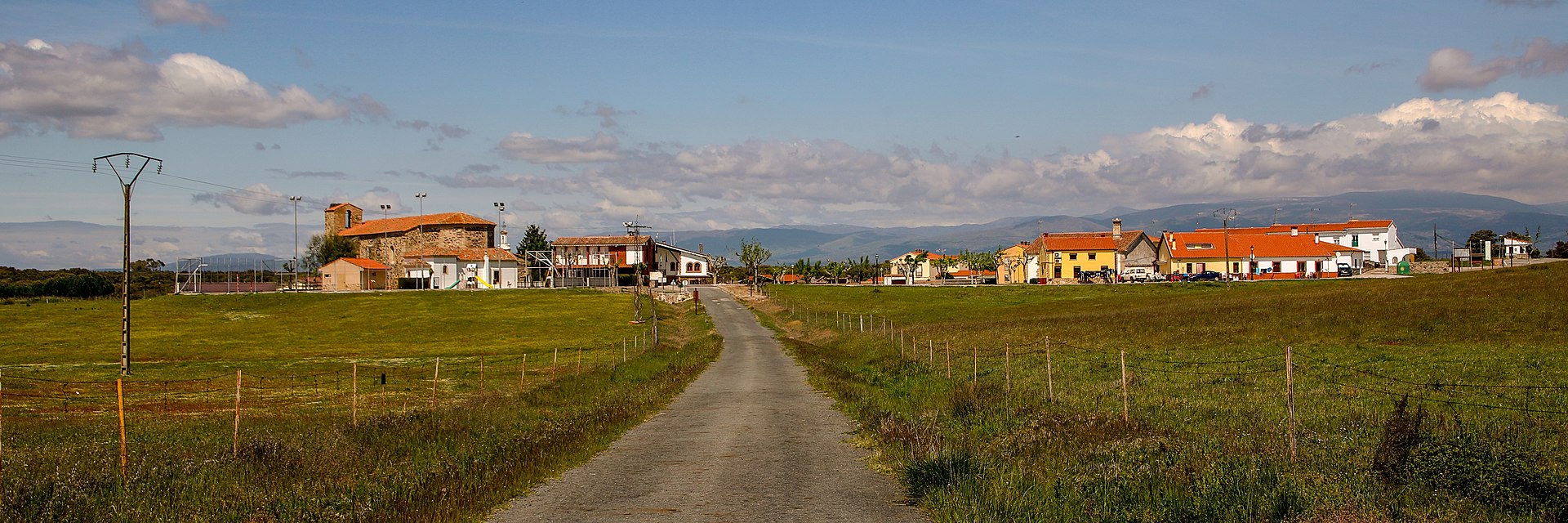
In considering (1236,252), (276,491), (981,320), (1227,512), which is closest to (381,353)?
(981,320)

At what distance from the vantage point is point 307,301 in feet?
314

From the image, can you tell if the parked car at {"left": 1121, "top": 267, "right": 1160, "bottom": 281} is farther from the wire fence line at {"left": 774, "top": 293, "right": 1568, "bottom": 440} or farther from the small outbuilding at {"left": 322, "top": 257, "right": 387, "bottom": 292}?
the small outbuilding at {"left": 322, "top": 257, "right": 387, "bottom": 292}

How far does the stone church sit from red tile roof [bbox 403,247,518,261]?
9.54 ft

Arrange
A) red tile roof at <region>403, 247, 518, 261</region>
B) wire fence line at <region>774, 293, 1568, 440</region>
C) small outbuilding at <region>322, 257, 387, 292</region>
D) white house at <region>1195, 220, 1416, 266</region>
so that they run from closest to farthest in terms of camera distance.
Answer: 1. wire fence line at <region>774, 293, 1568, 440</region>
2. small outbuilding at <region>322, 257, 387, 292</region>
3. red tile roof at <region>403, 247, 518, 261</region>
4. white house at <region>1195, 220, 1416, 266</region>

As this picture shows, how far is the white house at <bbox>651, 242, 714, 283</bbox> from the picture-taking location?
A: 478 ft

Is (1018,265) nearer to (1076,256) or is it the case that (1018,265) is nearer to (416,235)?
(1076,256)

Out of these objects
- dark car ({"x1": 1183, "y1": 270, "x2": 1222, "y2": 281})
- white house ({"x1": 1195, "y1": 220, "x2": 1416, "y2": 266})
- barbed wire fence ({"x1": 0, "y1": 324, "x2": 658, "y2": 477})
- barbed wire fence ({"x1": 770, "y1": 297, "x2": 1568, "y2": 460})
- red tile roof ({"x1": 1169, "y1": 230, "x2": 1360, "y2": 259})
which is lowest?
barbed wire fence ({"x1": 0, "y1": 324, "x2": 658, "y2": 477})

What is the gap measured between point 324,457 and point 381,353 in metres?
42.6

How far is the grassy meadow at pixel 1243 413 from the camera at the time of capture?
37.8ft

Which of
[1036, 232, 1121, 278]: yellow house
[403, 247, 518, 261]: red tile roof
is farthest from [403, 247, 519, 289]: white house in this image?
[1036, 232, 1121, 278]: yellow house

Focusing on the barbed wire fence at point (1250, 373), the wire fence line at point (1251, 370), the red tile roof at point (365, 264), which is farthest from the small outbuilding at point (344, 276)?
the barbed wire fence at point (1250, 373)

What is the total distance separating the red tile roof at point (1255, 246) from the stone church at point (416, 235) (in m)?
97.7


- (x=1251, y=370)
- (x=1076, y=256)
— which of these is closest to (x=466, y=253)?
(x=1076, y=256)

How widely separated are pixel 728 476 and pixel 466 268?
119456 millimetres
